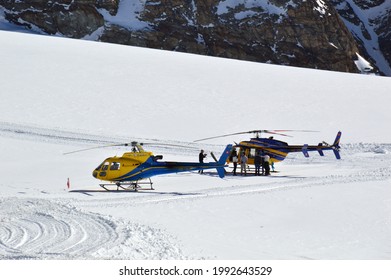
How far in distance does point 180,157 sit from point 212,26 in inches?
3199

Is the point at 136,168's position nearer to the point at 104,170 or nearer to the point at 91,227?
the point at 104,170

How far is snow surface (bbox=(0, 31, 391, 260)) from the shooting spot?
368 inches

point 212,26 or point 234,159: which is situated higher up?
point 212,26

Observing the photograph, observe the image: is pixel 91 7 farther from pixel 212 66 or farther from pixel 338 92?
pixel 338 92

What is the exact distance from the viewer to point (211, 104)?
99.2ft

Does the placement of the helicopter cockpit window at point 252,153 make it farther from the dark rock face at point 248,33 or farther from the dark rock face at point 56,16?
the dark rock face at point 56,16

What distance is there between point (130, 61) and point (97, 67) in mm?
3118

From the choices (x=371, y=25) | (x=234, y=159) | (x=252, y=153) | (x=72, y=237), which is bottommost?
(x=72, y=237)

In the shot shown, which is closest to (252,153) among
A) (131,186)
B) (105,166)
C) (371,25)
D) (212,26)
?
(131,186)

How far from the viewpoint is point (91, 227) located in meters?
10.1

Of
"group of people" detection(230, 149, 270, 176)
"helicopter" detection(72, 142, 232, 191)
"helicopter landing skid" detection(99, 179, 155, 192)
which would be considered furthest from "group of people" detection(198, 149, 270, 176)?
"helicopter" detection(72, 142, 232, 191)

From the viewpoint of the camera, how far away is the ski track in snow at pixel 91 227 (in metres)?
8.43

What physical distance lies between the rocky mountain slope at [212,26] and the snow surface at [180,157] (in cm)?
5312

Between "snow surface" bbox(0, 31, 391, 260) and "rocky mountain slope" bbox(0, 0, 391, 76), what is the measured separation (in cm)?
5312
